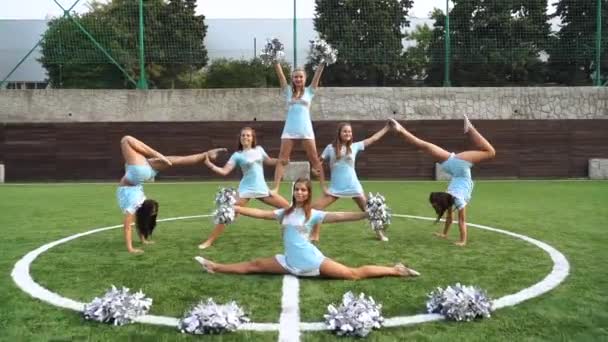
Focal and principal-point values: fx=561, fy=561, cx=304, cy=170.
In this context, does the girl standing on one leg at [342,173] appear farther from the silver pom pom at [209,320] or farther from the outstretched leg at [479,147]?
the silver pom pom at [209,320]

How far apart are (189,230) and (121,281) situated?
12.1 feet

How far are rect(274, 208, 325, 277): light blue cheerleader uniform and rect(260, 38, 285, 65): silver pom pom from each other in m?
3.92

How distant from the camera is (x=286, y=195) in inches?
634

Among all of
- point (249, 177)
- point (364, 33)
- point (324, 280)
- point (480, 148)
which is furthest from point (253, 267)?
point (364, 33)

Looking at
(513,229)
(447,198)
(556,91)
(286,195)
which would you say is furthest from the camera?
(556,91)

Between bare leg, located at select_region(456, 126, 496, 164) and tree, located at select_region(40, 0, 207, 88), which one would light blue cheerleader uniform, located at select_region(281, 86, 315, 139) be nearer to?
bare leg, located at select_region(456, 126, 496, 164)

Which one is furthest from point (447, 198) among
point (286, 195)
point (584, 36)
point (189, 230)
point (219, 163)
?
point (584, 36)

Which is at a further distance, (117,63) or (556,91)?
(556,91)

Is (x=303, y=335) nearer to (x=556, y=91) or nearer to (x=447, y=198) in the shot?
(x=447, y=198)

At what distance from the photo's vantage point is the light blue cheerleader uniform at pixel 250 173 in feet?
27.5

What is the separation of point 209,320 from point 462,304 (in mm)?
2102

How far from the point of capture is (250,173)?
8.45 meters

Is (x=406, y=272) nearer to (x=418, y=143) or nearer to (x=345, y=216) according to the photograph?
(x=345, y=216)

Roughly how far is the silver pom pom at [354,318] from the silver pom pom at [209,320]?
30.6 inches
